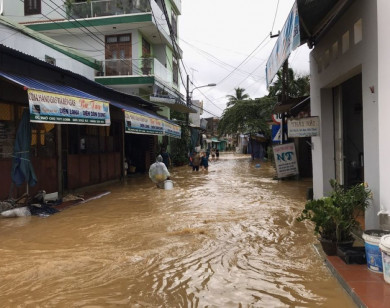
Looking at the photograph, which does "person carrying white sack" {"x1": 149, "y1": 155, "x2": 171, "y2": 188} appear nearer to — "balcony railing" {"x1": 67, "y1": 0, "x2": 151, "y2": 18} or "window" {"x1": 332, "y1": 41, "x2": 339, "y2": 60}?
"window" {"x1": 332, "y1": 41, "x2": 339, "y2": 60}

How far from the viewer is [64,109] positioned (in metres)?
7.58

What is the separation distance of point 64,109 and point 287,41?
16.4 ft

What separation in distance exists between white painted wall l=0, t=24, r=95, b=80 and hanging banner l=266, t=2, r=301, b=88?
462 inches

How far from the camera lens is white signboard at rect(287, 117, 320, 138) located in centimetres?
737

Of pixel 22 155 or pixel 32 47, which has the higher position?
pixel 32 47

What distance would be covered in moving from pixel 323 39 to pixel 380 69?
105 inches

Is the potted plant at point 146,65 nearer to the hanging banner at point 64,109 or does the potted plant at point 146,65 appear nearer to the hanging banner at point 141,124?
the hanging banner at point 141,124

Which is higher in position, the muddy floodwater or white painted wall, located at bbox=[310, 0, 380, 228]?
white painted wall, located at bbox=[310, 0, 380, 228]

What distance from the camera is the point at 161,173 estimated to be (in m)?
12.8

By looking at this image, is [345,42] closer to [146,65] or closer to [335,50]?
[335,50]

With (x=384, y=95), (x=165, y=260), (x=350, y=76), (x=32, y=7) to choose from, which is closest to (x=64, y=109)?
(x=165, y=260)

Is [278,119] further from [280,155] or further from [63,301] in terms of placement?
[63,301]

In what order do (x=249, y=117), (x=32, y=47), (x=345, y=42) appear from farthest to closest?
(x=249, y=117)
(x=32, y=47)
(x=345, y=42)

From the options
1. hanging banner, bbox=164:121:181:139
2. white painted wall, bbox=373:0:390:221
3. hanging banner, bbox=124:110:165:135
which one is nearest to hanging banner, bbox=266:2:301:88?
white painted wall, bbox=373:0:390:221
